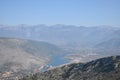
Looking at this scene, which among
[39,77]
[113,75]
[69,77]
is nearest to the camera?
[113,75]

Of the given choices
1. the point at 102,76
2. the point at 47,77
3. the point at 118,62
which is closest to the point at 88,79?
A: the point at 102,76

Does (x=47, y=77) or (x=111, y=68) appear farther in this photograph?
(x=47, y=77)

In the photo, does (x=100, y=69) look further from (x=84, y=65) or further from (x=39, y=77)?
(x=39, y=77)

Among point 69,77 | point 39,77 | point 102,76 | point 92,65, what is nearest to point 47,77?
point 39,77

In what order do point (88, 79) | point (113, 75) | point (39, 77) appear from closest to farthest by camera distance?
point (113, 75) < point (88, 79) < point (39, 77)

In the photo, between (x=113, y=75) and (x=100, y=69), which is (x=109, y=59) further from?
(x=113, y=75)

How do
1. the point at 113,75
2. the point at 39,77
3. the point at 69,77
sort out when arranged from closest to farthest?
the point at 113,75, the point at 69,77, the point at 39,77
